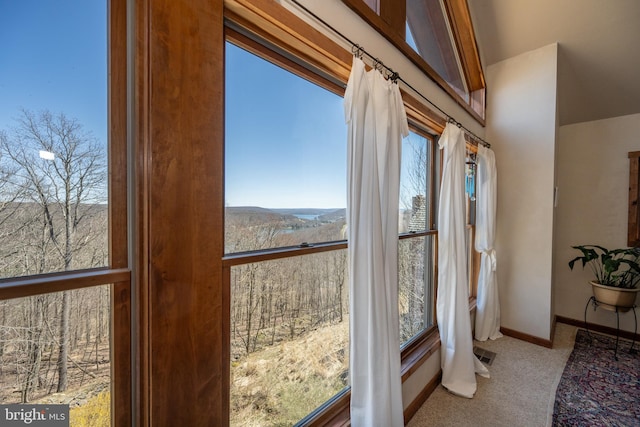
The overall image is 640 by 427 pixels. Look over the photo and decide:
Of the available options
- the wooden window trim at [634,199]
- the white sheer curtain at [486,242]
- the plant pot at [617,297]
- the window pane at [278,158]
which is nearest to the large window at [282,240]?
the window pane at [278,158]

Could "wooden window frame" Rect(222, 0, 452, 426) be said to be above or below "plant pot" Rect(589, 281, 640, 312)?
above

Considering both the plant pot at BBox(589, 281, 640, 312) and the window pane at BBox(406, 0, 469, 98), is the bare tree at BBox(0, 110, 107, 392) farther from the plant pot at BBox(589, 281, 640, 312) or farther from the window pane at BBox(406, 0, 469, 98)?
the plant pot at BBox(589, 281, 640, 312)

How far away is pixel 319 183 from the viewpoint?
126 centimetres

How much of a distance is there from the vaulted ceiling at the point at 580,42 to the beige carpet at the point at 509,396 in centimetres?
272

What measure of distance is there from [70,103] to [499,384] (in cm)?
298

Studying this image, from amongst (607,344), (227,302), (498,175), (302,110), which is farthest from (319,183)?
(607,344)

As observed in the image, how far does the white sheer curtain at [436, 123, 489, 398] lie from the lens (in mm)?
1939

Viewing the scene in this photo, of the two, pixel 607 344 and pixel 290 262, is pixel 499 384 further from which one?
pixel 290 262

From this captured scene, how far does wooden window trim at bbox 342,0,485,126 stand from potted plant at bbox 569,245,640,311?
1909mm

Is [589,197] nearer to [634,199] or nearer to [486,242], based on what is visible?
[634,199]

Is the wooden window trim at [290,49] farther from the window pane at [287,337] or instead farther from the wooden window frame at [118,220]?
the wooden window frame at [118,220]

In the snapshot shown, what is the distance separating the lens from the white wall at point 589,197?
288cm

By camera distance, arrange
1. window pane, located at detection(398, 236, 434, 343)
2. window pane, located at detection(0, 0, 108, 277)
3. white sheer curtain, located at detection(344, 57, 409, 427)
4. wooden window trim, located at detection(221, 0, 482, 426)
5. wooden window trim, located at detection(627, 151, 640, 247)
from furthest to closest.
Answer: wooden window trim, located at detection(627, 151, 640, 247) < window pane, located at detection(398, 236, 434, 343) < white sheer curtain, located at detection(344, 57, 409, 427) < wooden window trim, located at detection(221, 0, 482, 426) < window pane, located at detection(0, 0, 108, 277)

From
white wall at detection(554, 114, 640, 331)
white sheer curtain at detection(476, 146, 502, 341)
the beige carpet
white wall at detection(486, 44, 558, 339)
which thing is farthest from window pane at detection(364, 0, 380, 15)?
white wall at detection(554, 114, 640, 331)
